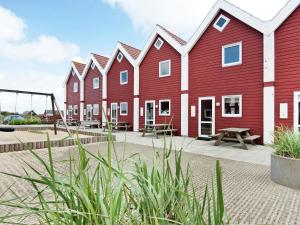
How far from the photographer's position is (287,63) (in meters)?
9.24

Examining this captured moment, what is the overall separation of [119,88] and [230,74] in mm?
9414

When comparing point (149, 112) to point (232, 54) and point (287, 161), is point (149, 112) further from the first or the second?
point (287, 161)

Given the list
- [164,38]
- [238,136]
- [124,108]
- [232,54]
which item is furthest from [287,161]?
[124,108]

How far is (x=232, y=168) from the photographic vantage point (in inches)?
213

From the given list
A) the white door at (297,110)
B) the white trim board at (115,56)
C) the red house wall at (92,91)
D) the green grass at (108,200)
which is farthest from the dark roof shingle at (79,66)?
the green grass at (108,200)

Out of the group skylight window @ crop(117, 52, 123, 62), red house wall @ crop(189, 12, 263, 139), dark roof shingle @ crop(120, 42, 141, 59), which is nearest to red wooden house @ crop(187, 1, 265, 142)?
red house wall @ crop(189, 12, 263, 139)

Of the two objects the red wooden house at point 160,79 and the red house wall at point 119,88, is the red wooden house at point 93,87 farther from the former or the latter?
the red wooden house at point 160,79

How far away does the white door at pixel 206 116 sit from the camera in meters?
11.6

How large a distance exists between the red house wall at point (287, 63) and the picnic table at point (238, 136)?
134cm

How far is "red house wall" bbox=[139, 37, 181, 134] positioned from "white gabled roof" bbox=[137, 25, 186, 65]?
25 centimetres

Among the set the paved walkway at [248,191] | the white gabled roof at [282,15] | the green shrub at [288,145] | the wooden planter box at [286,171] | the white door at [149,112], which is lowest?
the paved walkway at [248,191]

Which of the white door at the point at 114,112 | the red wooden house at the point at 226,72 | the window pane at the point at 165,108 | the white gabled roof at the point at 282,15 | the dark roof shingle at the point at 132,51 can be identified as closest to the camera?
the white gabled roof at the point at 282,15

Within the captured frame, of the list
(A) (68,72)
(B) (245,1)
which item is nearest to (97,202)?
(B) (245,1)

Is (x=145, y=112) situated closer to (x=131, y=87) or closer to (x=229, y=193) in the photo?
(x=131, y=87)
